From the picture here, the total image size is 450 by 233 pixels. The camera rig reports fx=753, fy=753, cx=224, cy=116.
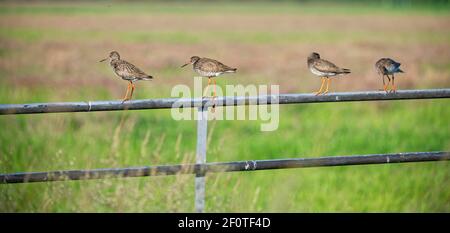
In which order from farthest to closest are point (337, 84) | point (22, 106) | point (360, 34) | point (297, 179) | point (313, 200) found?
point (360, 34)
point (337, 84)
point (297, 179)
point (313, 200)
point (22, 106)

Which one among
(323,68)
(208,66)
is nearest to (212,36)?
(323,68)

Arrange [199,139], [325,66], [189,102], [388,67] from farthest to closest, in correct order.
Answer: [325,66] < [388,67] < [199,139] < [189,102]

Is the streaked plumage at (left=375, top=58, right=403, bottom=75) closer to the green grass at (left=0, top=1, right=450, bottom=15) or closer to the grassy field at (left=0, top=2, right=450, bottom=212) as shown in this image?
the grassy field at (left=0, top=2, right=450, bottom=212)

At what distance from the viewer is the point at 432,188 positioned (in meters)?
9.28

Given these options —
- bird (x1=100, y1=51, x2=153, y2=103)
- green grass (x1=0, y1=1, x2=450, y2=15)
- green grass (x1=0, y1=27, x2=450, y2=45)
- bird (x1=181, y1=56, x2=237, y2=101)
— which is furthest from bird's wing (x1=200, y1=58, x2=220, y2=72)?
green grass (x1=0, y1=1, x2=450, y2=15)

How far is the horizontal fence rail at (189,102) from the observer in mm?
5934

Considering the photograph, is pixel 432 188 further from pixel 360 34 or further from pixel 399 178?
pixel 360 34

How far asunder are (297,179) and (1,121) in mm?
5101

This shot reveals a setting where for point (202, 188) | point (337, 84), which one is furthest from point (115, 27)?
point (202, 188)

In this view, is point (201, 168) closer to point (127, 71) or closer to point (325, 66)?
point (127, 71)

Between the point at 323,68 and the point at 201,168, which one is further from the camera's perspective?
the point at 323,68

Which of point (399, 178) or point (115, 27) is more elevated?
point (115, 27)

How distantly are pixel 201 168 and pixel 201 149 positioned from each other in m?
0.16

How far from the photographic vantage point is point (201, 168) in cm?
632
